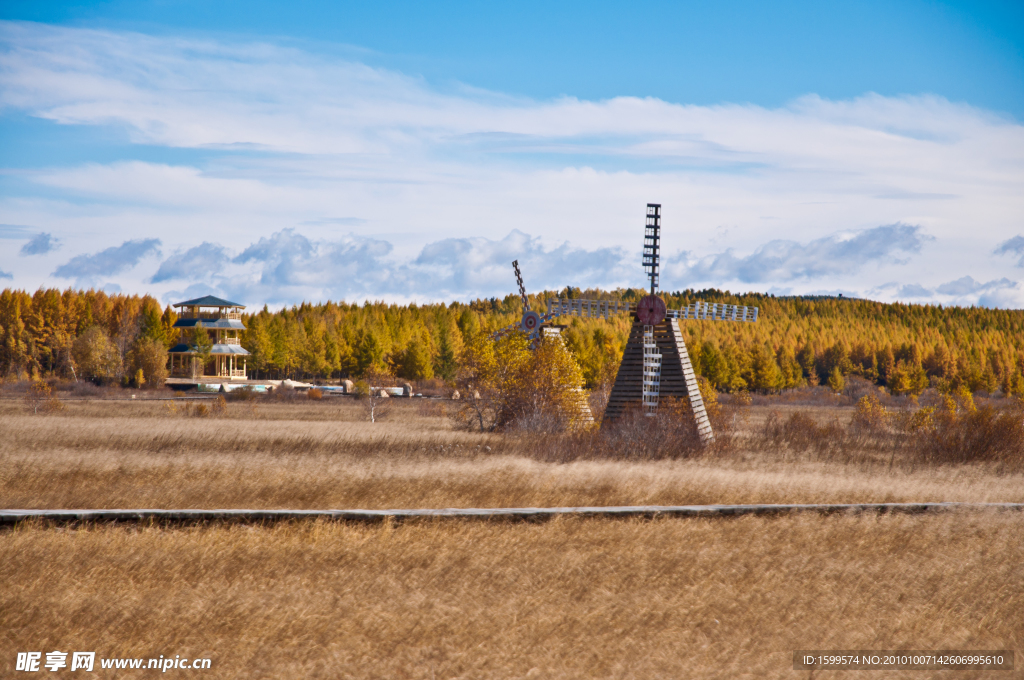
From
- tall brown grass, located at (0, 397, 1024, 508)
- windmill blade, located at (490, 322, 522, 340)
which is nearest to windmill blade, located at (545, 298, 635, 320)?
windmill blade, located at (490, 322, 522, 340)

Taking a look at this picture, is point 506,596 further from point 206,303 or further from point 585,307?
point 206,303

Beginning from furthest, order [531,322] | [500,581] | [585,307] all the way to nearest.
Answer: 1. [531,322]
2. [585,307]
3. [500,581]

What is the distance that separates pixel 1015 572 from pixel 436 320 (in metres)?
127

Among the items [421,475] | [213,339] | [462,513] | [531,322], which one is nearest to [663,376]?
[531,322]

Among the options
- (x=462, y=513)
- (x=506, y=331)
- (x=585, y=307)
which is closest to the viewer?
(x=462, y=513)

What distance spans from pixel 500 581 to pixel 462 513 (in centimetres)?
296

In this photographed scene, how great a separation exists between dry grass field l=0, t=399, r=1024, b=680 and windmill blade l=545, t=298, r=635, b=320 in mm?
14816

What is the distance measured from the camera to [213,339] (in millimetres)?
86312

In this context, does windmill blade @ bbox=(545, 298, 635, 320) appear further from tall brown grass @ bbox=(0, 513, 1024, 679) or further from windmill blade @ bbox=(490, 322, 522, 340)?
tall brown grass @ bbox=(0, 513, 1024, 679)

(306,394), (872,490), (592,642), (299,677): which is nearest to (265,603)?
(299,677)

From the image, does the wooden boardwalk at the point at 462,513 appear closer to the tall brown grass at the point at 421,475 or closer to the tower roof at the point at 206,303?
the tall brown grass at the point at 421,475

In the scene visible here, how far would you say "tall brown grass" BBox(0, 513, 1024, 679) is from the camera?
830 cm

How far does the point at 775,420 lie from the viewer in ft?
109

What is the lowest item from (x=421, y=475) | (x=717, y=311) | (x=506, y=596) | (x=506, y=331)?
(x=506, y=596)
